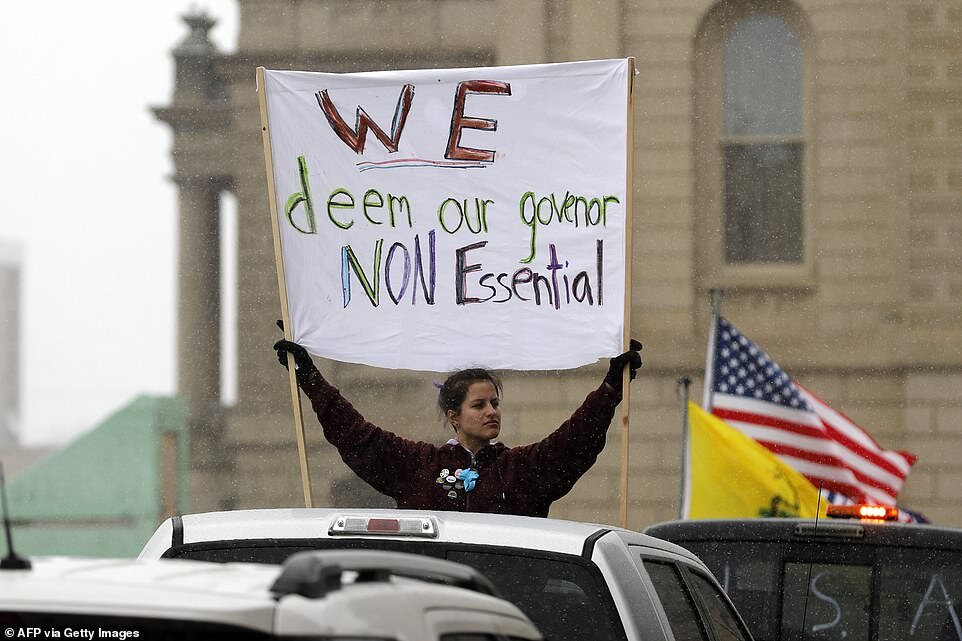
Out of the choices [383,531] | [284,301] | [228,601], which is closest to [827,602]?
[284,301]

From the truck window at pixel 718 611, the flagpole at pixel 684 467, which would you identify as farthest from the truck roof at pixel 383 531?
the flagpole at pixel 684 467

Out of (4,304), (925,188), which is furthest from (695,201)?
(4,304)

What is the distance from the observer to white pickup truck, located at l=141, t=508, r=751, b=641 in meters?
3.84

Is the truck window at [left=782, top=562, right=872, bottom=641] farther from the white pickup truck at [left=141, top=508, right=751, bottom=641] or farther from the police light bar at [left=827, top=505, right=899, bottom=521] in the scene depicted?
the white pickup truck at [left=141, top=508, right=751, bottom=641]

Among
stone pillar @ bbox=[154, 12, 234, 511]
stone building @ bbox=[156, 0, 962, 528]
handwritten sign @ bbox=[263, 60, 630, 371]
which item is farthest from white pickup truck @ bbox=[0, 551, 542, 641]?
stone pillar @ bbox=[154, 12, 234, 511]

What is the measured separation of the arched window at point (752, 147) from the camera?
17.6 metres

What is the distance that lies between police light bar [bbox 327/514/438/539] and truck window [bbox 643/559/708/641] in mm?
535

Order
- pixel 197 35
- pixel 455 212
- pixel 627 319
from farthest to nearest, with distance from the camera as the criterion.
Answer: pixel 197 35 < pixel 455 212 < pixel 627 319

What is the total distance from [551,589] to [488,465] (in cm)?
129

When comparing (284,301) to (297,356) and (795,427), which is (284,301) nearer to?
(297,356)

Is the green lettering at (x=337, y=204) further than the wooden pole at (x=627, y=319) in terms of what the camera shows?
Yes

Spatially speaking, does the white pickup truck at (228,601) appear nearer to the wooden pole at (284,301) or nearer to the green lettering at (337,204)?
the wooden pole at (284,301)

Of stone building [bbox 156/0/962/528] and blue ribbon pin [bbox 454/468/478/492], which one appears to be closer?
blue ribbon pin [bbox 454/468/478/492]

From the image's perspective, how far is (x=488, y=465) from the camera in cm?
516
